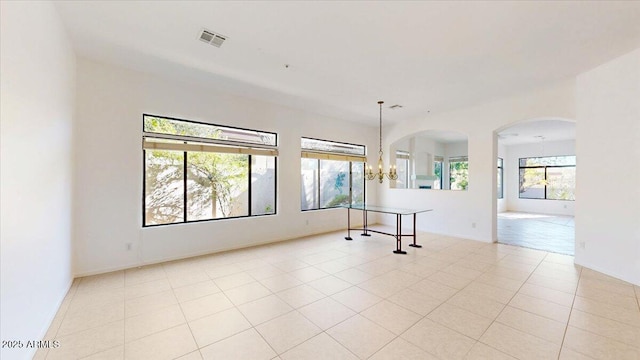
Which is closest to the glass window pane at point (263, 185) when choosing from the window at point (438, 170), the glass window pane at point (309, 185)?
the glass window pane at point (309, 185)

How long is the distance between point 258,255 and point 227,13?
11.7 feet

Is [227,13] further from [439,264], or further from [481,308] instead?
[439,264]

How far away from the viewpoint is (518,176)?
1082cm

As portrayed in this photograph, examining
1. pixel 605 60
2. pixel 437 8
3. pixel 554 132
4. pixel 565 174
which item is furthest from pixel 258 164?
pixel 565 174

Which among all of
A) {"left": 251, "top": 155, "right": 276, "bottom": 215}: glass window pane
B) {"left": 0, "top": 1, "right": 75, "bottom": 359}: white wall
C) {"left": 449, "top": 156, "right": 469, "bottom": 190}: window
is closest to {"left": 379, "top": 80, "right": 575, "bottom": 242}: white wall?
{"left": 251, "top": 155, "right": 276, "bottom": 215}: glass window pane

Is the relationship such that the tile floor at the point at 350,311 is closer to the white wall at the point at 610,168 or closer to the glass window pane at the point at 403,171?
the white wall at the point at 610,168

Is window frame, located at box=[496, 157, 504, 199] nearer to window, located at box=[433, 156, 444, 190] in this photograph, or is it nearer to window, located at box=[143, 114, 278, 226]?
window, located at box=[433, 156, 444, 190]

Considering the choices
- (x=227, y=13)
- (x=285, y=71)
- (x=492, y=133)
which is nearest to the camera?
(x=227, y=13)

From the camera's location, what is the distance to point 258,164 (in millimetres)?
5305

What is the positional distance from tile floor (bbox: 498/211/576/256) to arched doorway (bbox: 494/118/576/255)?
0.02 m

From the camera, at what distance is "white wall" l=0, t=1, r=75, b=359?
5.24ft

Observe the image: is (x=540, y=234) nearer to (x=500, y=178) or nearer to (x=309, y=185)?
(x=500, y=178)

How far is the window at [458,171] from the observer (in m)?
10.5

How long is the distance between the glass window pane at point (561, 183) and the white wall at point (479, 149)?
7046 millimetres
